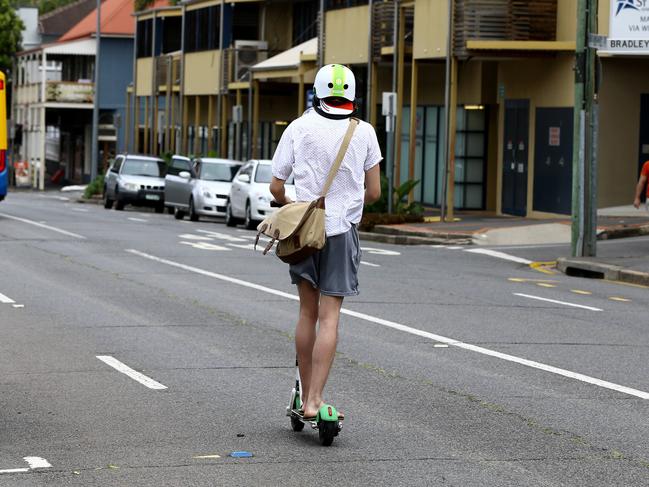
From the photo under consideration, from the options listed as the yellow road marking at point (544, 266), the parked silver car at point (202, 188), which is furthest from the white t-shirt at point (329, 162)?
the parked silver car at point (202, 188)

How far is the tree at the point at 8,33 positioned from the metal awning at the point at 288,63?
140ft

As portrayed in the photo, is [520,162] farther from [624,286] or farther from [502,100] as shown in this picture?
[624,286]

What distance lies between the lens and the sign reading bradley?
79.0 ft

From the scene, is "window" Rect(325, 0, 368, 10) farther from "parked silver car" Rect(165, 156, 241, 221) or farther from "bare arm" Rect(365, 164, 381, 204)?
"bare arm" Rect(365, 164, 381, 204)

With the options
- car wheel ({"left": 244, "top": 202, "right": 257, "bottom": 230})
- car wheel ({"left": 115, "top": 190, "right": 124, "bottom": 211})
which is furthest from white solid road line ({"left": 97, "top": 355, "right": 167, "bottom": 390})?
car wheel ({"left": 115, "top": 190, "right": 124, "bottom": 211})

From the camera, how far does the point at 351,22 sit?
39.2 m

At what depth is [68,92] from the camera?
7694cm

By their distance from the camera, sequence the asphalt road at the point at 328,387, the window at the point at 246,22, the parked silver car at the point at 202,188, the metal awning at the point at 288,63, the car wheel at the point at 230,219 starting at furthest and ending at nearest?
the window at the point at 246,22 → the metal awning at the point at 288,63 → the parked silver car at the point at 202,188 → the car wheel at the point at 230,219 → the asphalt road at the point at 328,387

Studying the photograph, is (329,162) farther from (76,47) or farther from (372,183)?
(76,47)

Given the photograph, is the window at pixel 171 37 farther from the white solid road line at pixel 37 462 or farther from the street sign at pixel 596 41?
the white solid road line at pixel 37 462

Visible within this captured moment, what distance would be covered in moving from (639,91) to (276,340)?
20645mm

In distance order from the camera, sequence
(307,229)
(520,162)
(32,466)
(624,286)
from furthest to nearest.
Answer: (520,162)
(624,286)
(307,229)
(32,466)

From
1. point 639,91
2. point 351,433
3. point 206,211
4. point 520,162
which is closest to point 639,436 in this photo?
point 351,433

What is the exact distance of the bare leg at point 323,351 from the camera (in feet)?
26.1
